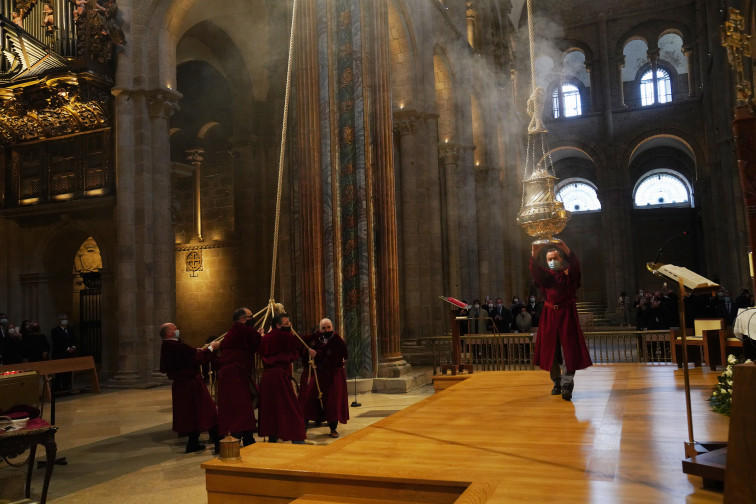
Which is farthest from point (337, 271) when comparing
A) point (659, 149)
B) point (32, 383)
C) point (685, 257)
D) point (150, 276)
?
point (659, 149)

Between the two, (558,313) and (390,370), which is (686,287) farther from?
(390,370)

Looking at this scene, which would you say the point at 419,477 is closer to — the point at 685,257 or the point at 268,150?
the point at 268,150

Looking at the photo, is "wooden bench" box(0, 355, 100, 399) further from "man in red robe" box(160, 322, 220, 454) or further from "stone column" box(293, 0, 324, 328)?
"stone column" box(293, 0, 324, 328)

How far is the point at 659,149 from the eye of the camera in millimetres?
33531

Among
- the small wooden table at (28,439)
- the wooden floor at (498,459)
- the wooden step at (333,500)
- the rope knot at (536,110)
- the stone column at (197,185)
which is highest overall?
the stone column at (197,185)

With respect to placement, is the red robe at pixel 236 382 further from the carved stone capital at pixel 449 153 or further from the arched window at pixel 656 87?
the arched window at pixel 656 87

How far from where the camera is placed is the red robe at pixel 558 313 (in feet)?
21.0

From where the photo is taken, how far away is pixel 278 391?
272 inches

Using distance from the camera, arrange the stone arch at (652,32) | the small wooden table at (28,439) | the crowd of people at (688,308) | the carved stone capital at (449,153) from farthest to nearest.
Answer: the stone arch at (652,32)
the carved stone capital at (449,153)
the crowd of people at (688,308)
the small wooden table at (28,439)

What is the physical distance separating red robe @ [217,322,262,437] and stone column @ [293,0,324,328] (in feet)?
11.6

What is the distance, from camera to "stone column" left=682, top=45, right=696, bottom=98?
29547 millimetres

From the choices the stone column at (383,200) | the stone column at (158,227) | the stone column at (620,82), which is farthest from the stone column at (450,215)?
the stone column at (620,82)

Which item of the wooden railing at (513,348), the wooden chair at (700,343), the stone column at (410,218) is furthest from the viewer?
the stone column at (410,218)

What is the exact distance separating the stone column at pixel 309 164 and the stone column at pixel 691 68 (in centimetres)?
2431
